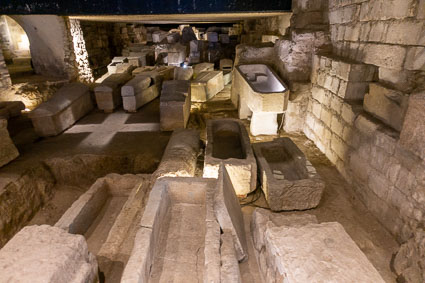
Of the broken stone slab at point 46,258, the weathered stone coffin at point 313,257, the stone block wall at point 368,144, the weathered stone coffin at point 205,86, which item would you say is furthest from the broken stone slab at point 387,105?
the weathered stone coffin at point 205,86

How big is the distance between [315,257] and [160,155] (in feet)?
12.9

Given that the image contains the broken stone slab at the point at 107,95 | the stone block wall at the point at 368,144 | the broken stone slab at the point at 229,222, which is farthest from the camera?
the broken stone slab at the point at 107,95

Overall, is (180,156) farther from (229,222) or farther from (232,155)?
(229,222)

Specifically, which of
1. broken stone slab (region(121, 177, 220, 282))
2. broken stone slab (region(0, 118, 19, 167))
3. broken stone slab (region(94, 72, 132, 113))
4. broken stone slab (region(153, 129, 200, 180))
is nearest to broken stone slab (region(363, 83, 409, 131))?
broken stone slab (region(121, 177, 220, 282))

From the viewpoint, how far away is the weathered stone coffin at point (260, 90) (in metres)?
5.27

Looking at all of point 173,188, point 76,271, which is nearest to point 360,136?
point 173,188

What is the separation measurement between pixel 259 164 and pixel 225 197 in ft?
5.11

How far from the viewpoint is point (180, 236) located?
2574mm

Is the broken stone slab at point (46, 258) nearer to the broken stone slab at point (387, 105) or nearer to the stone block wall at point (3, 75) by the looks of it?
the broken stone slab at point (387, 105)

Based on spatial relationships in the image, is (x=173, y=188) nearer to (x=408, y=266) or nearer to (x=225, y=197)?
(x=225, y=197)

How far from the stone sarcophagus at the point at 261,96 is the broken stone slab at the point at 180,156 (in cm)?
146

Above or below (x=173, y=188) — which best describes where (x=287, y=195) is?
below

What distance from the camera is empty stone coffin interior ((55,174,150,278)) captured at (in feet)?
8.45

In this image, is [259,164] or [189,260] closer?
[189,260]
